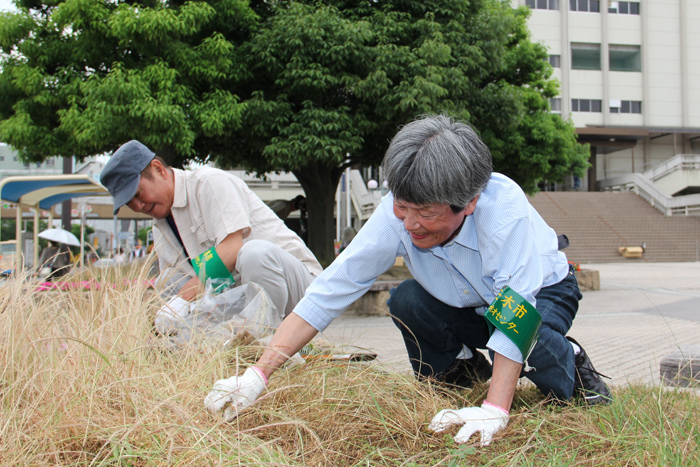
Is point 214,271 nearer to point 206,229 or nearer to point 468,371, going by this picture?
point 206,229

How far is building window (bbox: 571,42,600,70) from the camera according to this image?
33719 mm

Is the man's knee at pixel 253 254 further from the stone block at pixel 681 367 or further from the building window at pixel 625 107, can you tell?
the building window at pixel 625 107

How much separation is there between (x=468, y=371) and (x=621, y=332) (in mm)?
3036

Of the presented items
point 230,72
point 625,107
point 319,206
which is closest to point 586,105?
point 625,107

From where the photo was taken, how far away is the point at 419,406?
1.85m

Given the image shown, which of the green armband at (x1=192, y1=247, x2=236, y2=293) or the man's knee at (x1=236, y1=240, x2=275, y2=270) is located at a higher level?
the man's knee at (x1=236, y1=240, x2=275, y2=270)

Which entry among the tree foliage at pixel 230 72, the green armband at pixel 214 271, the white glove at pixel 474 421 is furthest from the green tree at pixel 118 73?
the white glove at pixel 474 421

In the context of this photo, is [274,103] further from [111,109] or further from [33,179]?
[33,179]

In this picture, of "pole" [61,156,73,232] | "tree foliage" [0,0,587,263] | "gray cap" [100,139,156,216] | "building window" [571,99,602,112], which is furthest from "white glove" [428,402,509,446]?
"building window" [571,99,602,112]

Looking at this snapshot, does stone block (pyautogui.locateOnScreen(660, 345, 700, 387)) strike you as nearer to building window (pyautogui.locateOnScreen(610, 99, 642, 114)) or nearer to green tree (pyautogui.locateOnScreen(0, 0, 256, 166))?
green tree (pyautogui.locateOnScreen(0, 0, 256, 166))

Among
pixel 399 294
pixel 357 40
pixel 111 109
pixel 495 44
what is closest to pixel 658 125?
pixel 495 44

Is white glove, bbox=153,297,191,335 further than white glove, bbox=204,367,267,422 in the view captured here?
Yes

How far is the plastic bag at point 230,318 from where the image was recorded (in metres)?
2.21

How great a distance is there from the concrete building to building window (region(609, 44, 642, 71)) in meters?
0.06
